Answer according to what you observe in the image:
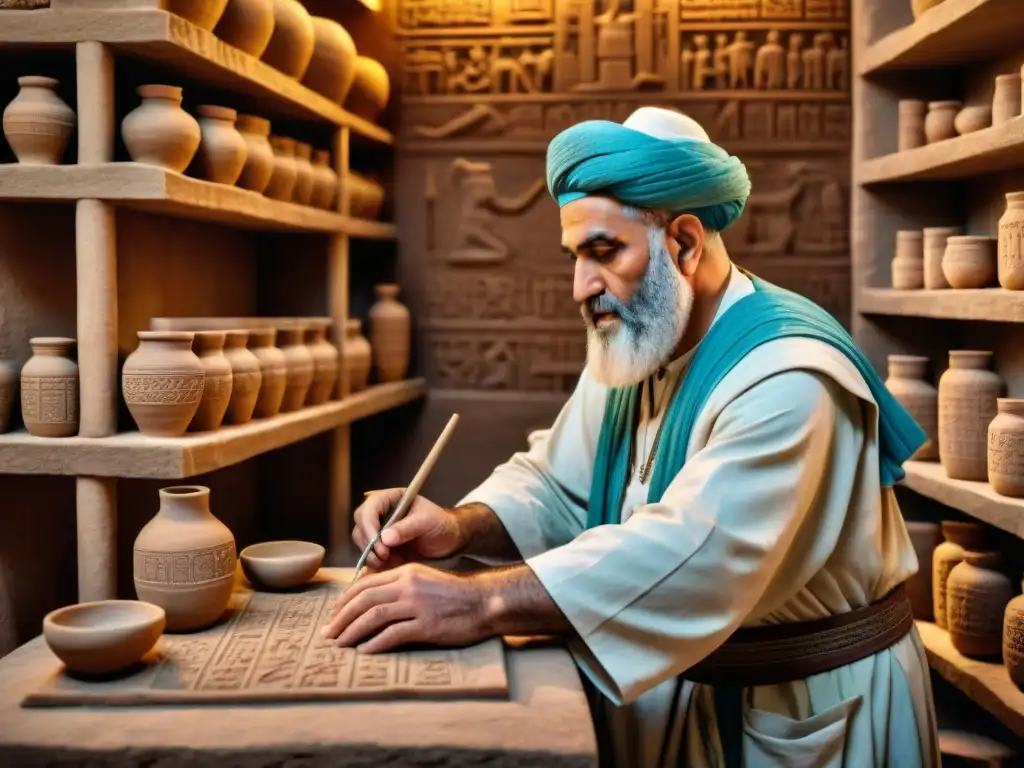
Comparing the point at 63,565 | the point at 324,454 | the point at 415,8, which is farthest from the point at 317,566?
the point at 415,8

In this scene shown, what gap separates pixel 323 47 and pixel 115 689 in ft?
10.5

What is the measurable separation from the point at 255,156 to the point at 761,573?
8.14ft

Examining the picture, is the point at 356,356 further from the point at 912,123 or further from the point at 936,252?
the point at 912,123

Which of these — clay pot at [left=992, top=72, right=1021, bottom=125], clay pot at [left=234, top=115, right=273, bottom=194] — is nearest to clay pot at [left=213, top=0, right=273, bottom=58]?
clay pot at [left=234, top=115, right=273, bottom=194]

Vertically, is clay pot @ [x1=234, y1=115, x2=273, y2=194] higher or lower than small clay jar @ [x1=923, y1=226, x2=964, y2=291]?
higher

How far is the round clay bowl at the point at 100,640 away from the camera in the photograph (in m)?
1.92

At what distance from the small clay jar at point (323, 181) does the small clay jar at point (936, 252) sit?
7.94ft

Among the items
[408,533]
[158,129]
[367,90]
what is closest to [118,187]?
[158,129]

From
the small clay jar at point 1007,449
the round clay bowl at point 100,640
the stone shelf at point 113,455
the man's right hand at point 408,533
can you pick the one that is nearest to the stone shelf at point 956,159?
the small clay jar at point 1007,449

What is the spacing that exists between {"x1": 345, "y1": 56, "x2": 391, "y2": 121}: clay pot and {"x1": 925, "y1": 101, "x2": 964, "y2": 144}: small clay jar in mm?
2466

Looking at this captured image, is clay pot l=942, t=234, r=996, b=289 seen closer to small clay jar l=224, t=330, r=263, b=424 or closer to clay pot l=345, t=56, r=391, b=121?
small clay jar l=224, t=330, r=263, b=424

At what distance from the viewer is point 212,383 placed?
3.26 m

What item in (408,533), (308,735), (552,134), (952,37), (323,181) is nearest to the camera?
(308,735)

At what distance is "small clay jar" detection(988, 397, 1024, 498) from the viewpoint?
3.23 metres
